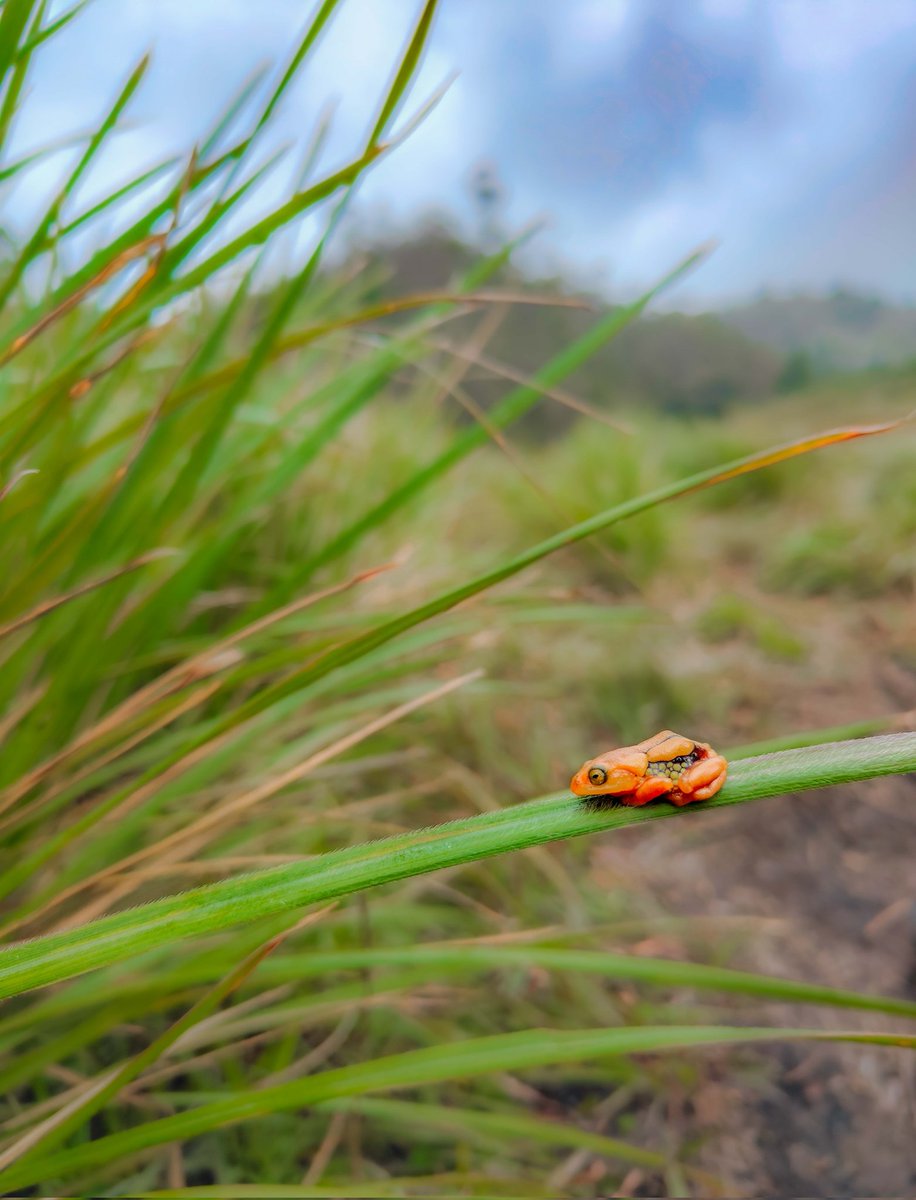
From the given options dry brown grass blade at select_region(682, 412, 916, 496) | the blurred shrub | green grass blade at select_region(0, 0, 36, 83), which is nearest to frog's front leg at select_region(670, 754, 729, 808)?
dry brown grass blade at select_region(682, 412, 916, 496)

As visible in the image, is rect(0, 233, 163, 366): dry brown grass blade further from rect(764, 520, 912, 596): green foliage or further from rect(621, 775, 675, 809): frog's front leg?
rect(764, 520, 912, 596): green foliage

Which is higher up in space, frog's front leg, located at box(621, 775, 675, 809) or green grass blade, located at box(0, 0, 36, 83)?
green grass blade, located at box(0, 0, 36, 83)

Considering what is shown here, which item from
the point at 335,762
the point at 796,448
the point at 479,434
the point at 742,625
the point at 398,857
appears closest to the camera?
the point at 398,857

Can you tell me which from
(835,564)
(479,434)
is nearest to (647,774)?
(479,434)

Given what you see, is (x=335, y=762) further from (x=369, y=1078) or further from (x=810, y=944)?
(x=810, y=944)

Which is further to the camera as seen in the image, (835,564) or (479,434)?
(835,564)

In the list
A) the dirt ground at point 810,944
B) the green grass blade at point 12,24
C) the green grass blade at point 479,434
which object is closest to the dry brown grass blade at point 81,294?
the green grass blade at point 12,24

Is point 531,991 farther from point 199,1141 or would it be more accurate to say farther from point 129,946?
point 129,946

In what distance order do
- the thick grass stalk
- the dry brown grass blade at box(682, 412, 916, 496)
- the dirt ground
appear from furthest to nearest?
the dirt ground < the dry brown grass blade at box(682, 412, 916, 496) < the thick grass stalk
